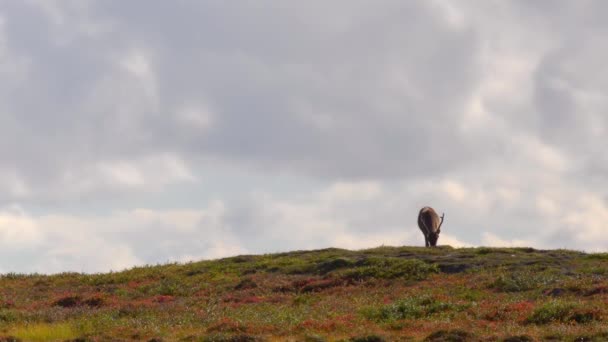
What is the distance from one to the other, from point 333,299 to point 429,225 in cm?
2577

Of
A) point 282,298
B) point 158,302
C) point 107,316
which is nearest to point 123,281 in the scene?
point 158,302

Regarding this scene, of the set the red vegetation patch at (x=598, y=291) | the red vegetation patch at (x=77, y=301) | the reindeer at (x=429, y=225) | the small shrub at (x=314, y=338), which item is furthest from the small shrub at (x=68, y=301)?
the reindeer at (x=429, y=225)

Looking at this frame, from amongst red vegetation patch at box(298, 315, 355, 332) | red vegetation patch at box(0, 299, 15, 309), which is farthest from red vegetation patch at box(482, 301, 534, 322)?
red vegetation patch at box(0, 299, 15, 309)

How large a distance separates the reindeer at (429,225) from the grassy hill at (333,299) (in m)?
9.15

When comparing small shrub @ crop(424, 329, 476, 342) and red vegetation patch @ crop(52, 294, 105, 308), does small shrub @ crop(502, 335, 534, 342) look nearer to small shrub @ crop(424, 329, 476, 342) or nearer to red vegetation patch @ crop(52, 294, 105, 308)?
small shrub @ crop(424, 329, 476, 342)

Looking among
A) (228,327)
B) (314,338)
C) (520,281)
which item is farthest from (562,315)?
(228,327)

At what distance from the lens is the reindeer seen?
200ft

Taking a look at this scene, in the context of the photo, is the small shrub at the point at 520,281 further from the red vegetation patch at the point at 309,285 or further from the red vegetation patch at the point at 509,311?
the red vegetation patch at the point at 309,285

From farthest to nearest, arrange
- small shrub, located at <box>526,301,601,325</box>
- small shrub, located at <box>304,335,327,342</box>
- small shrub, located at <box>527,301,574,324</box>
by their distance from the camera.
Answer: small shrub, located at <box>527,301,574,324</box>, small shrub, located at <box>526,301,601,325</box>, small shrub, located at <box>304,335,327,342</box>

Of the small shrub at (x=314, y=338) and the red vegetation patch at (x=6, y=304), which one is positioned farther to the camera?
the red vegetation patch at (x=6, y=304)

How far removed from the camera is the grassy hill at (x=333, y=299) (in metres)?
26.0

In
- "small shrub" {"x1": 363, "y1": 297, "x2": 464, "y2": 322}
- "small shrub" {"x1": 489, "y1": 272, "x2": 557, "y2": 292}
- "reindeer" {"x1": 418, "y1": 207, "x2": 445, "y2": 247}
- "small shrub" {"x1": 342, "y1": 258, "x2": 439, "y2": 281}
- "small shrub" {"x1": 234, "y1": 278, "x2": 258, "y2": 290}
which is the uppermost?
"reindeer" {"x1": 418, "y1": 207, "x2": 445, "y2": 247}

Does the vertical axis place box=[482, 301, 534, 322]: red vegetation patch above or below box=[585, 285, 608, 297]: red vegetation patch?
below

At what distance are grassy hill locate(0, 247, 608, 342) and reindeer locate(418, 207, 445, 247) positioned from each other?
9.15 m
